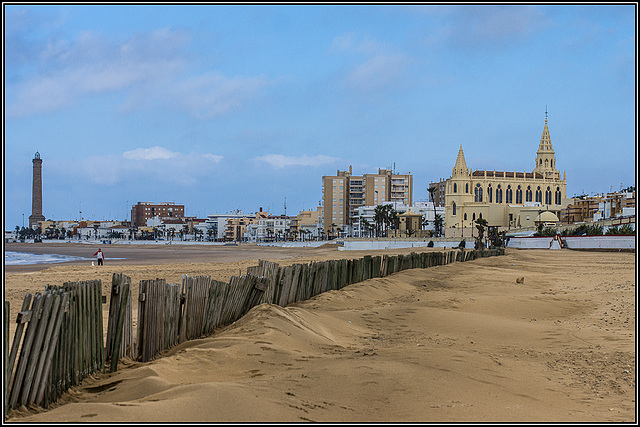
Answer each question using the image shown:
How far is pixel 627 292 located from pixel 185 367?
11.7 metres

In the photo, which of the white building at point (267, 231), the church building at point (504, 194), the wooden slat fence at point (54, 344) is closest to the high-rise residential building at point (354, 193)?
the white building at point (267, 231)

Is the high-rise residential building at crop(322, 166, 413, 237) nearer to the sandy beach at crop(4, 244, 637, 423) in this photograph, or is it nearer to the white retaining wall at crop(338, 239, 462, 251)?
the white retaining wall at crop(338, 239, 462, 251)

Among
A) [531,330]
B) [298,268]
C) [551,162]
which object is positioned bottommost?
[531,330]

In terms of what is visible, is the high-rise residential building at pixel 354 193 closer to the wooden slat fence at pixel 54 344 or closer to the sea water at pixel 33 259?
the sea water at pixel 33 259

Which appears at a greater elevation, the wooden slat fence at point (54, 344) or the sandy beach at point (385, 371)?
the wooden slat fence at point (54, 344)

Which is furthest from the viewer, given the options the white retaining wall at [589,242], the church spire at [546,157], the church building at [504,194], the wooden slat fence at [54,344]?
the church spire at [546,157]

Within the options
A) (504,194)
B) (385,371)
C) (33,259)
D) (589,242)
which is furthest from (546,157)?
(385,371)

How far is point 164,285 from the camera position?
23.7 feet

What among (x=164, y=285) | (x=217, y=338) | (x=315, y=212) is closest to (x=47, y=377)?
(x=164, y=285)

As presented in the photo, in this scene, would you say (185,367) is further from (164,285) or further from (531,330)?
(531,330)

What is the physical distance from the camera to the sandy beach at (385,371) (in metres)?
4.68

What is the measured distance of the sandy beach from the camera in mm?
4680

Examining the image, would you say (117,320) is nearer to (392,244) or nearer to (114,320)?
(114,320)

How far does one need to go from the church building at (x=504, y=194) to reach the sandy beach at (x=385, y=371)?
98839 mm
